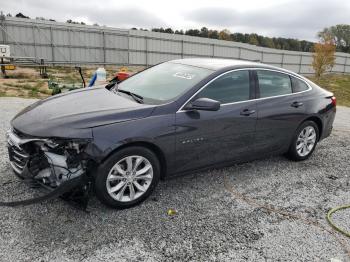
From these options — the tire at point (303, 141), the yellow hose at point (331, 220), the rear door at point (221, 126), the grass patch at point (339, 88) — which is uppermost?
the rear door at point (221, 126)

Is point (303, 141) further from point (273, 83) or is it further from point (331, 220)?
point (331, 220)

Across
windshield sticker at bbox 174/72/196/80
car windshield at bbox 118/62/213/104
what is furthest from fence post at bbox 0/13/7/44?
windshield sticker at bbox 174/72/196/80

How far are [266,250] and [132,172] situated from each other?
61.5 inches

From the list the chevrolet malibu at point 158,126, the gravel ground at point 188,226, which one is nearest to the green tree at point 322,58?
the chevrolet malibu at point 158,126

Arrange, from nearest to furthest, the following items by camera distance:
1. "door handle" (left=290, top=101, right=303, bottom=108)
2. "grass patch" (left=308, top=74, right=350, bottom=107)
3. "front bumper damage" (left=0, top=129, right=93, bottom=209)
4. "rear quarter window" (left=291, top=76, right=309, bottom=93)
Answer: "front bumper damage" (left=0, top=129, right=93, bottom=209)
"door handle" (left=290, top=101, right=303, bottom=108)
"rear quarter window" (left=291, top=76, right=309, bottom=93)
"grass patch" (left=308, top=74, right=350, bottom=107)

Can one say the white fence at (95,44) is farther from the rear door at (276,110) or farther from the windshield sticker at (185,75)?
the rear door at (276,110)

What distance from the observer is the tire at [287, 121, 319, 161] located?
5.16m

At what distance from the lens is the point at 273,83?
15.8 ft

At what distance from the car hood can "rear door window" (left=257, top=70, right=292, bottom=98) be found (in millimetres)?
1879

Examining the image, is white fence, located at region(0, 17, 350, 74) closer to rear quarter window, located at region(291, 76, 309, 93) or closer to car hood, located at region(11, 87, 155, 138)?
car hood, located at region(11, 87, 155, 138)

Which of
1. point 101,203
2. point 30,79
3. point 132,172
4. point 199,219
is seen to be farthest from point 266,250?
point 30,79

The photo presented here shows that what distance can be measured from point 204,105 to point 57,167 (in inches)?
67.6

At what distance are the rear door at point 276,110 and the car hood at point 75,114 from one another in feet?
5.88

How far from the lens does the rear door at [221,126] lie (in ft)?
12.4
